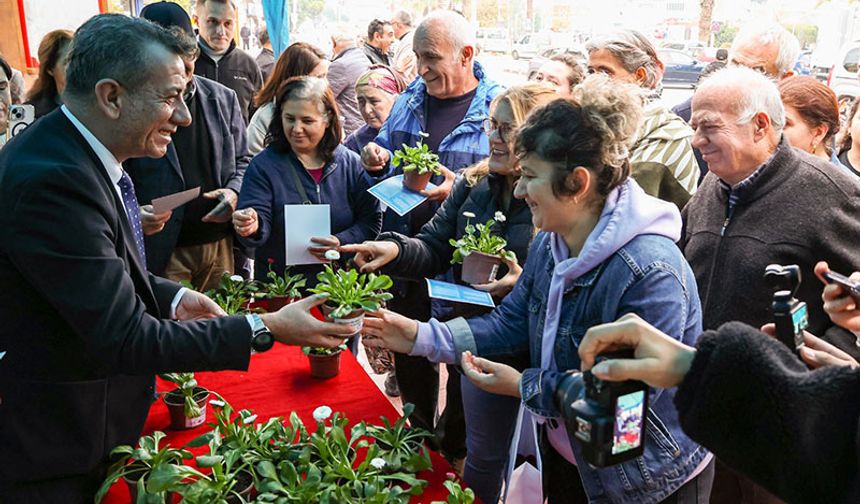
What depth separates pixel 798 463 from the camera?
1.00m

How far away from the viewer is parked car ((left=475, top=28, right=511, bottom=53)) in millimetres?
15695

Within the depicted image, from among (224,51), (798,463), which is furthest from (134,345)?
(224,51)

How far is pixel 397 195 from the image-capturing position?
2.95m

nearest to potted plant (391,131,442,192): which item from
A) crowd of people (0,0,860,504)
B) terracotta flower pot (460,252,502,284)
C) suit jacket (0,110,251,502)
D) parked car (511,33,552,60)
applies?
crowd of people (0,0,860,504)

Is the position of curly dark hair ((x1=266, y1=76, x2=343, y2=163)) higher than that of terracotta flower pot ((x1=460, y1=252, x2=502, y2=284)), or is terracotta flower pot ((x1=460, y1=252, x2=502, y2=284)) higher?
curly dark hair ((x1=266, y1=76, x2=343, y2=163))

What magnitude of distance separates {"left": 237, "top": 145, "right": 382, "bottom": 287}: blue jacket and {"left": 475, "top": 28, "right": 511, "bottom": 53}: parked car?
1320 centimetres

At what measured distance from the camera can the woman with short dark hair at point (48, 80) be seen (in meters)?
3.70

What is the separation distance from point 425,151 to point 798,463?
2.29m

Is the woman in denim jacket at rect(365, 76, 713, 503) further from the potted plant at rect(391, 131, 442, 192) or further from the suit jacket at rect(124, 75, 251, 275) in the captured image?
the suit jacket at rect(124, 75, 251, 275)

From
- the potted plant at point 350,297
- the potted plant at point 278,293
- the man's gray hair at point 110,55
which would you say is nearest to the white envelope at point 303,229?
the potted plant at point 278,293

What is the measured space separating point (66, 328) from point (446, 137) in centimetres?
226

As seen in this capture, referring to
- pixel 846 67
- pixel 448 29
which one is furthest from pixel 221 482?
pixel 846 67

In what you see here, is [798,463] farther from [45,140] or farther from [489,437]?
[45,140]

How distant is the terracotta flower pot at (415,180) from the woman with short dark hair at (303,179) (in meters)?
0.42
